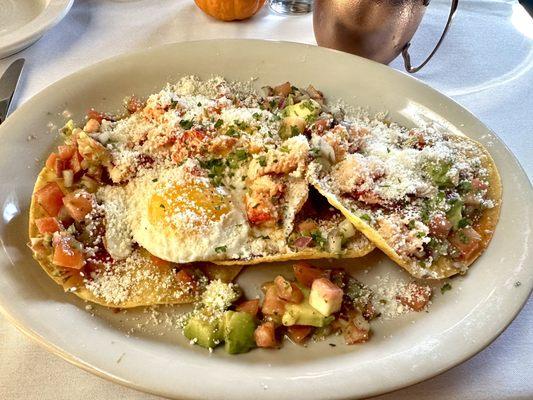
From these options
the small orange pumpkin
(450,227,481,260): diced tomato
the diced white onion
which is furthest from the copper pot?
the diced white onion

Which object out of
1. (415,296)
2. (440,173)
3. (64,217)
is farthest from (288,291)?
(64,217)

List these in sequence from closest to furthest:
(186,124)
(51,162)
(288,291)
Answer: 1. (288,291)
2. (51,162)
3. (186,124)

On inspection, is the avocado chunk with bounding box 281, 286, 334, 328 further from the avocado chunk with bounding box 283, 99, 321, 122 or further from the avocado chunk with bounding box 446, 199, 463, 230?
the avocado chunk with bounding box 283, 99, 321, 122

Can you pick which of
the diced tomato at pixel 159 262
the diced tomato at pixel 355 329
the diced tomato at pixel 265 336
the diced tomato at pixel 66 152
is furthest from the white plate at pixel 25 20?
the diced tomato at pixel 355 329

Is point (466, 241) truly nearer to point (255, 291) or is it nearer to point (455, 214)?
point (455, 214)

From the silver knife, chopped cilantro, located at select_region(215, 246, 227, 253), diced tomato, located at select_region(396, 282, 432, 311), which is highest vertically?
the silver knife

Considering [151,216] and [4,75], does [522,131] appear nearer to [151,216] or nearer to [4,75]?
[151,216]
